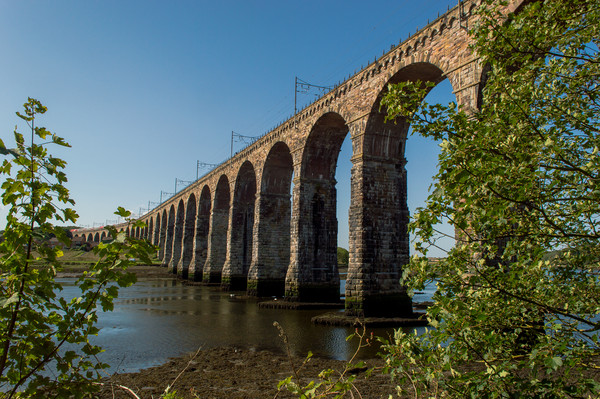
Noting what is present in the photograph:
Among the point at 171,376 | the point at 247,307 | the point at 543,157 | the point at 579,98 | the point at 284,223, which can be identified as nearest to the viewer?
the point at 543,157

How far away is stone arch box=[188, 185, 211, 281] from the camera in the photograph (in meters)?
39.0

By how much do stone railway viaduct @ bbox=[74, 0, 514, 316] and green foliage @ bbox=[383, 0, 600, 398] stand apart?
467cm

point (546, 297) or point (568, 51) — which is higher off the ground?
point (568, 51)

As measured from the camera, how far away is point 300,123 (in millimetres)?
22156

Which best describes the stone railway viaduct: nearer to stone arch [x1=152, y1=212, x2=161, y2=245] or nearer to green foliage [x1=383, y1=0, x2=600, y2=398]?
green foliage [x1=383, y1=0, x2=600, y2=398]

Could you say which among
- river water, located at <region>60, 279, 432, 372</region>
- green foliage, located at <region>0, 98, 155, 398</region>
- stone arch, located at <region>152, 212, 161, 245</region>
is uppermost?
stone arch, located at <region>152, 212, 161, 245</region>

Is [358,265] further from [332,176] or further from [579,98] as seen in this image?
[579,98]

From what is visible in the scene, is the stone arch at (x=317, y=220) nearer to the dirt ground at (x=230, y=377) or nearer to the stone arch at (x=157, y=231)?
the dirt ground at (x=230, y=377)

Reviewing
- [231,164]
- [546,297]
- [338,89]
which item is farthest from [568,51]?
[231,164]

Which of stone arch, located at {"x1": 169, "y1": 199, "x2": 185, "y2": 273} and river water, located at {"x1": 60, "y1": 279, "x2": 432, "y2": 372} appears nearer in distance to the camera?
river water, located at {"x1": 60, "y1": 279, "x2": 432, "y2": 372}

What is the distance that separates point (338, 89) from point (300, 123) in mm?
3773

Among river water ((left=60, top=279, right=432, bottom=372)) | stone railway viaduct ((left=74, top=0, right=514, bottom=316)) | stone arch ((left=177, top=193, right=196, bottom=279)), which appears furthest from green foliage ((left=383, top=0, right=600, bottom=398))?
stone arch ((left=177, top=193, right=196, bottom=279))

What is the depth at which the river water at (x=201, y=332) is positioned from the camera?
34.3 feet

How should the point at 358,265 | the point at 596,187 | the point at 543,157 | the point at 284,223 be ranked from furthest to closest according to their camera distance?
the point at 284,223 → the point at 358,265 → the point at 543,157 → the point at 596,187
